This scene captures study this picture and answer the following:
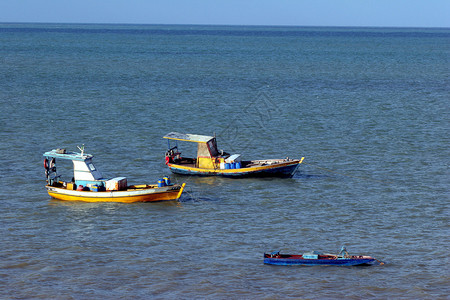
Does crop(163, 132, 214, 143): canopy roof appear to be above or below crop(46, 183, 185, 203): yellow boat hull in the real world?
above

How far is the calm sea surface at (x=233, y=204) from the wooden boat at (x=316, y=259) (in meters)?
0.31

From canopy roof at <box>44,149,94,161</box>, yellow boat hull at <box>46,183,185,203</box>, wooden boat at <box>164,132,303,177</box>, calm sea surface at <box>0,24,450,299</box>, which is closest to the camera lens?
calm sea surface at <box>0,24,450,299</box>

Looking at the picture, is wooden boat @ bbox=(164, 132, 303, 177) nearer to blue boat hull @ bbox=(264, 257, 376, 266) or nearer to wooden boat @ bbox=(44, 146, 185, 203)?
wooden boat @ bbox=(44, 146, 185, 203)

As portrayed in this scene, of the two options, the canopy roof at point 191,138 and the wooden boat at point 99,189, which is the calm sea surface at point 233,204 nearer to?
the wooden boat at point 99,189

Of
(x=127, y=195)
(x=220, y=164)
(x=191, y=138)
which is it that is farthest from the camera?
(x=191, y=138)

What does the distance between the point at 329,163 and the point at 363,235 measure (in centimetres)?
1759

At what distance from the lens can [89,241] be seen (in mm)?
34781

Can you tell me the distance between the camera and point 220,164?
159 ft

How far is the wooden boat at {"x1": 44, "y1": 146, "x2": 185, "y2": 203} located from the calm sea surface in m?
0.60

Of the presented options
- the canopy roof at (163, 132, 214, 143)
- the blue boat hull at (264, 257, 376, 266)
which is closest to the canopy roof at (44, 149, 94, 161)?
the canopy roof at (163, 132, 214, 143)

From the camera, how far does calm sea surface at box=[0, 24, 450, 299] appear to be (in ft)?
98.3

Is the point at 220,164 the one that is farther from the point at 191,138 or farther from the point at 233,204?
the point at 233,204

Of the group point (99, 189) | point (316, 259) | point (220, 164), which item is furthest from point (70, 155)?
point (316, 259)

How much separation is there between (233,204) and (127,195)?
20.8 feet
